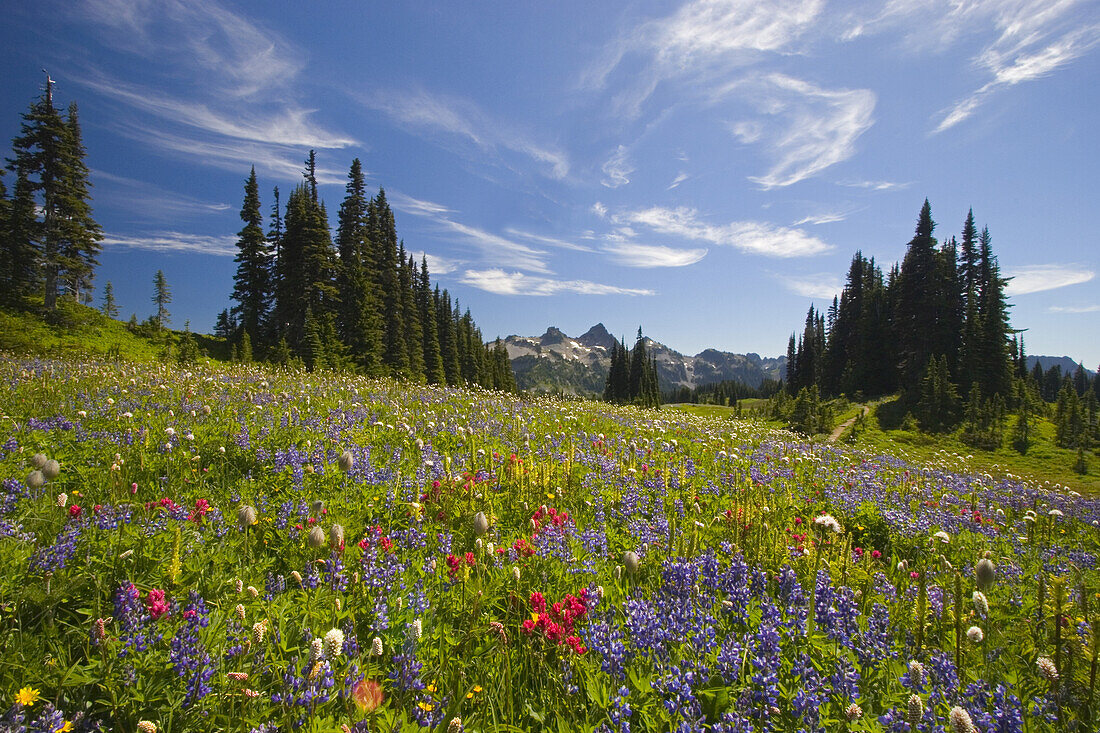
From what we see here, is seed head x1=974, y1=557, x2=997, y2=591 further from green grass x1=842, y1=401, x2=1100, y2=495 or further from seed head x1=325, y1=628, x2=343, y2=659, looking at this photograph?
green grass x1=842, y1=401, x2=1100, y2=495

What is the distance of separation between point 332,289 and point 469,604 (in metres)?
39.4

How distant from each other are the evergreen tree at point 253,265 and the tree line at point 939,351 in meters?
50.6

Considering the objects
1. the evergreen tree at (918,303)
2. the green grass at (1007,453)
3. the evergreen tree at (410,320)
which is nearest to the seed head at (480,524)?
the green grass at (1007,453)

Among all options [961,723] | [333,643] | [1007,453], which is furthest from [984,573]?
[1007,453]

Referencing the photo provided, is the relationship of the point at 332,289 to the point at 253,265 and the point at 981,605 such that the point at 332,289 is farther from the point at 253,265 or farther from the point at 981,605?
the point at 981,605

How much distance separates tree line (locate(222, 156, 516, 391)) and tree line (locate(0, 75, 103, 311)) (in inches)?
446

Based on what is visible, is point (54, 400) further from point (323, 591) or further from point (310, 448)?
→ point (323, 591)

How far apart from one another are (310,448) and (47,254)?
44.3 meters

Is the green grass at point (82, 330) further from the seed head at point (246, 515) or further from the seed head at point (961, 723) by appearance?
the seed head at point (961, 723)

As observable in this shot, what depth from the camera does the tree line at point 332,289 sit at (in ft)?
116

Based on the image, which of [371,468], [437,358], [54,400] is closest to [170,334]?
[437,358]

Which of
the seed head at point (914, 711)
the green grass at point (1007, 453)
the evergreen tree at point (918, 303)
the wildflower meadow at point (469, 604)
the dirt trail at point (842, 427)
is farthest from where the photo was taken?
the evergreen tree at point (918, 303)

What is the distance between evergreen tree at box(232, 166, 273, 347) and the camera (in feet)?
145

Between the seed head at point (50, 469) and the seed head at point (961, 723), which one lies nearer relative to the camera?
the seed head at point (961, 723)
